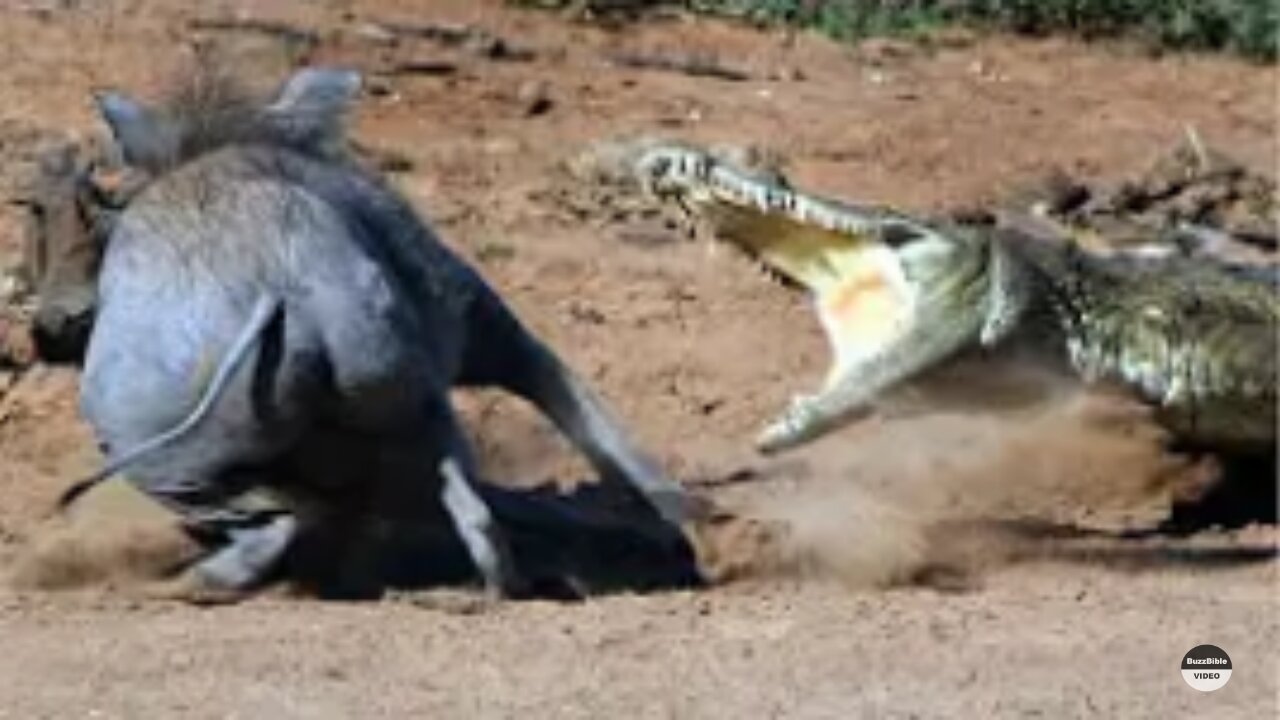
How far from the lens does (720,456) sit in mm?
10305

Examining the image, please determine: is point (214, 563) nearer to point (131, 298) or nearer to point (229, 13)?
point (131, 298)

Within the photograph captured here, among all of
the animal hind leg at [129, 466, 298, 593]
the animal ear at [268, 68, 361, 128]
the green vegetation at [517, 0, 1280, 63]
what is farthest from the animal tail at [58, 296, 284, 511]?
the green vegetation at [517, 0, 1280, 63]

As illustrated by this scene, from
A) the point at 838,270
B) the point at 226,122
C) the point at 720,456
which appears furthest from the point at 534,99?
the point at 226,122

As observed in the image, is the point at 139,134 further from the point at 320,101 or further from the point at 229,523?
the point at 229,523

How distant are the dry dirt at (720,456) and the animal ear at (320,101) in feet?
3.02

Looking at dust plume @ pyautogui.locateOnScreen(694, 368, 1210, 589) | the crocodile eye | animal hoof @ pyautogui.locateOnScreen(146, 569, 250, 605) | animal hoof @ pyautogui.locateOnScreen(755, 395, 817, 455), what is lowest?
dust plume @ pyautogui.locateOnScreen(694, 368, 1210, 589)

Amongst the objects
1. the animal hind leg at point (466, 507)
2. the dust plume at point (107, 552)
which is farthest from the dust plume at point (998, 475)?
the dust plume at point (107, 552)

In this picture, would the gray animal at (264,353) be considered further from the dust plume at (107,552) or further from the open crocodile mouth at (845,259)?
the open crocodile mouth at (845,259)

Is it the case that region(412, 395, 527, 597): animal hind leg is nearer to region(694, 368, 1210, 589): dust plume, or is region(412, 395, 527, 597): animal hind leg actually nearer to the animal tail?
the animal tail

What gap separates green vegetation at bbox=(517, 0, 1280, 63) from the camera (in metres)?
15.1

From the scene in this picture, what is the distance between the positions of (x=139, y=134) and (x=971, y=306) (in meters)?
2.04
